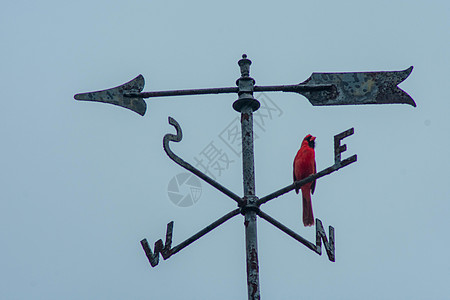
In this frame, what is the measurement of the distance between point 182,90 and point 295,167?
316 cm

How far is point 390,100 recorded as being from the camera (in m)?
2.98

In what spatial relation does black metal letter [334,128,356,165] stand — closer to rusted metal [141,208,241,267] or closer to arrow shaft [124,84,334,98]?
arrow shaft [124,84,334,98]

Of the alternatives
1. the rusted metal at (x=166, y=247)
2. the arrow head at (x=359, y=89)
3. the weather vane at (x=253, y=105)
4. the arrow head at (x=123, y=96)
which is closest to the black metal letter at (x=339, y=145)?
the weather vane at (x=253, y=105)

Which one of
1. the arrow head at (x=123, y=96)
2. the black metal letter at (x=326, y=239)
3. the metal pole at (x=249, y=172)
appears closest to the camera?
the metal pole at (x=249, y=172)

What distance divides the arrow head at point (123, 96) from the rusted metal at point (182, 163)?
0.38 meters

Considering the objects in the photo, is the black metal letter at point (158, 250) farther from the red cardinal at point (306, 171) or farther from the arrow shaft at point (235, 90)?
the red cardinal at point (306, 171)

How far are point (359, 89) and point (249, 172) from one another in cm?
83

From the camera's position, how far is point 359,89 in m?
2.98

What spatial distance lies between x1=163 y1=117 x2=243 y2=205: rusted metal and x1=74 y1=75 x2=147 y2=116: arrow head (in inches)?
15.1

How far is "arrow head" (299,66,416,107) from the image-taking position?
2.96 metres

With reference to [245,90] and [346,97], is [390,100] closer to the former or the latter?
[346,97]

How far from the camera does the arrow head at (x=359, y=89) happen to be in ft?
9.71

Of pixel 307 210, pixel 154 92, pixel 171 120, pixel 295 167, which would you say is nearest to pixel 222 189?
pixel 171 120

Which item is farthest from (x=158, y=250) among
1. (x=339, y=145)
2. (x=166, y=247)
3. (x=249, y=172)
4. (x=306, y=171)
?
(x=306, y=171)
